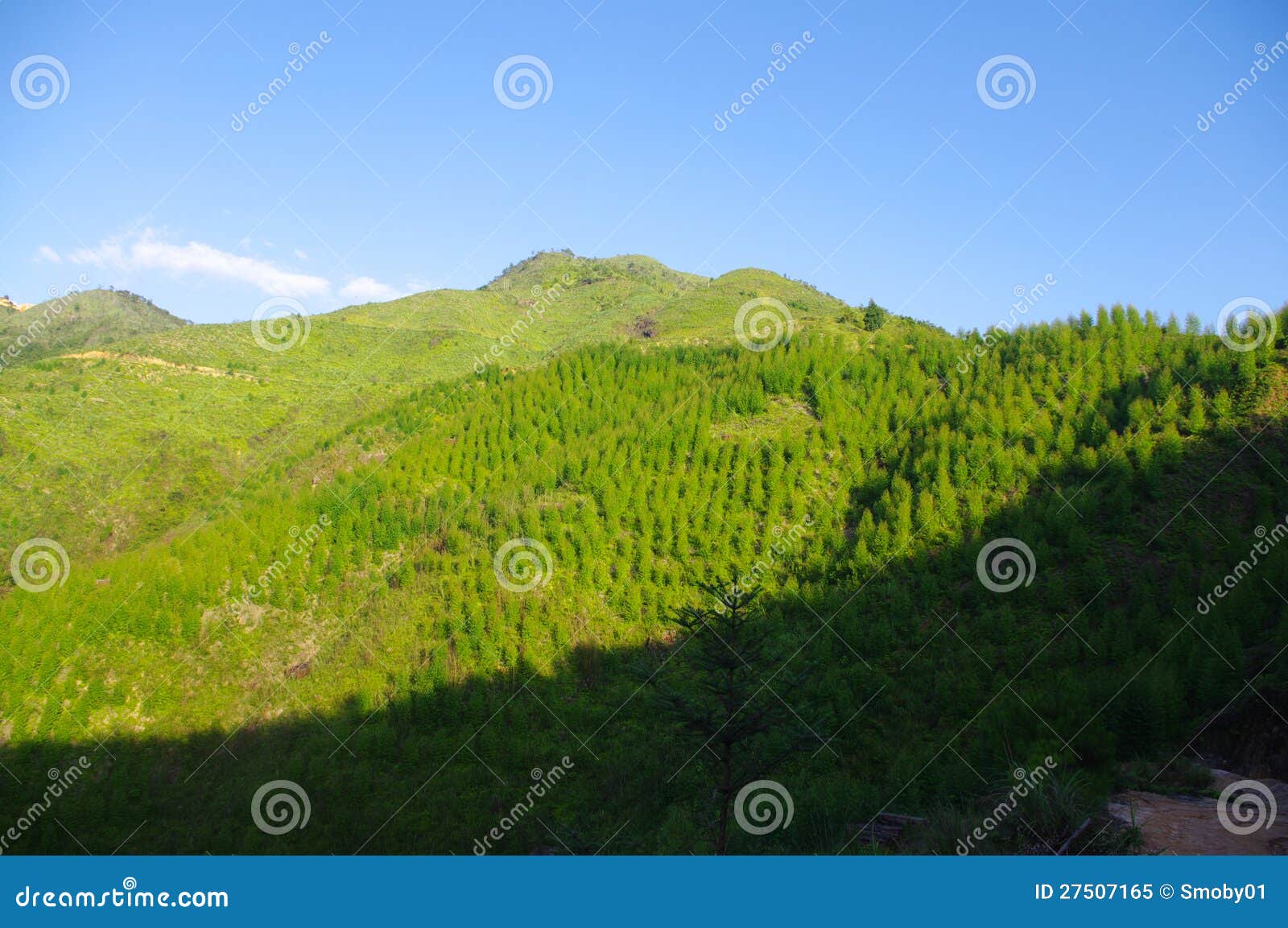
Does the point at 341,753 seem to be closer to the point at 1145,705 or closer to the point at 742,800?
the point at 742,800

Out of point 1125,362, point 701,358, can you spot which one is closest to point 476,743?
point 701,358

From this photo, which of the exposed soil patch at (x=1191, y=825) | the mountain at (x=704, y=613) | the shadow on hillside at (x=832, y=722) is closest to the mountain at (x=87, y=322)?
the mountain at (x=704, y=613)

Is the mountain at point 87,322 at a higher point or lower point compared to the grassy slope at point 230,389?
lower

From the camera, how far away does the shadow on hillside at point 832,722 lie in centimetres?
1405

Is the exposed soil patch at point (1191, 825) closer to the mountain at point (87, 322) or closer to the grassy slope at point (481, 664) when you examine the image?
the grassy slope at point (481, 664)

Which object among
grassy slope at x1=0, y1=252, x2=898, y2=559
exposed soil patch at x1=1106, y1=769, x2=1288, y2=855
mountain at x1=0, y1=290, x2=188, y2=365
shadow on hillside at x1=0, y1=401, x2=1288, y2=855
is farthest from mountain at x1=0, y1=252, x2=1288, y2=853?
mountain at x1=0, y1=290, x2=188, y2=365

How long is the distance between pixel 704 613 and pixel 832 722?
7.67 m

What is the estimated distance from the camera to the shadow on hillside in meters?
14.0

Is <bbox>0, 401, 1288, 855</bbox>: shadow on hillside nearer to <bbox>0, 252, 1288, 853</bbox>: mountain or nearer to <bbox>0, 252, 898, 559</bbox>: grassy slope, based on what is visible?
<bbox>0, 252, 1288, 853</bbox>: mountain

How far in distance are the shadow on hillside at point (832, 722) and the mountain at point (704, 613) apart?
10 centimetres

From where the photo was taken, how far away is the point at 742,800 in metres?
13.1

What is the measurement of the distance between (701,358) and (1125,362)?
18.3 meters

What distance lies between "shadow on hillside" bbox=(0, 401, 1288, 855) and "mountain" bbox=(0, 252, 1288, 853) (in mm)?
97

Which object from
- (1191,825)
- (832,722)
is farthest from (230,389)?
(1191,825)
